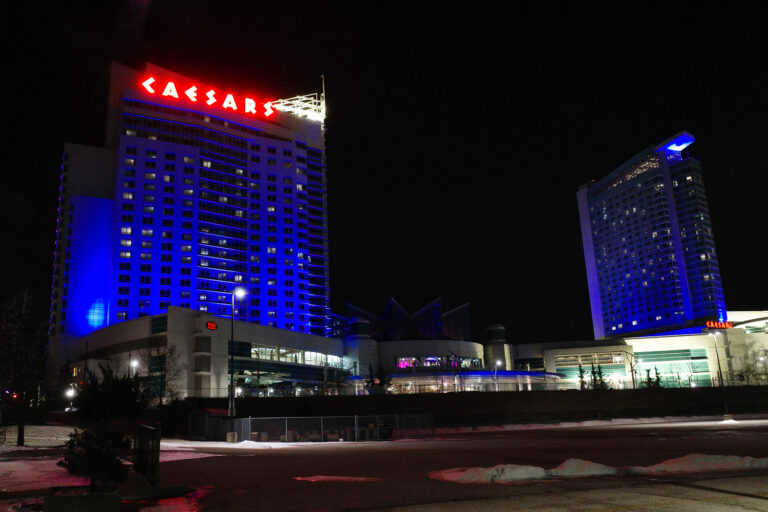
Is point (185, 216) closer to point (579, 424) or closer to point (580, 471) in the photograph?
point (579, 424)

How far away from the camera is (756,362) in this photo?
5059 inches

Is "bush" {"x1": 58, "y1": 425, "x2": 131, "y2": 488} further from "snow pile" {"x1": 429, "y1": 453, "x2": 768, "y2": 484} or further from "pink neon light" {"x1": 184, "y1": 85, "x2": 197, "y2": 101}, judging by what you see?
"pink neon light" {"x1": 184, "y1": 85, "x2": 197, "y2": 101}

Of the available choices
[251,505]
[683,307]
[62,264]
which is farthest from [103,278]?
[683,307]

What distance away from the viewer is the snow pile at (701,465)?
56.7 feet

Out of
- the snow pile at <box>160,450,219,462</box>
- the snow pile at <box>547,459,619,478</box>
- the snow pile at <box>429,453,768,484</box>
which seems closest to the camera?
the snow pile at <box>429,453,768,484</box>

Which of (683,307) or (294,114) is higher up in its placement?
(294,114)

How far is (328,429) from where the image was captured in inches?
1732

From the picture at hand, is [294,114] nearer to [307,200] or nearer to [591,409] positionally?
[307,200]

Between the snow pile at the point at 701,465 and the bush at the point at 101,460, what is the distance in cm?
1437

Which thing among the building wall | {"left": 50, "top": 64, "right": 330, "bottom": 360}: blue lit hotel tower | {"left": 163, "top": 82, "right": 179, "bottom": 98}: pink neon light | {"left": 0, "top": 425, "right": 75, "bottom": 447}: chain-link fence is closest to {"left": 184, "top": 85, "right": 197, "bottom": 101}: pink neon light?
{"left": 50, "top": 64, "right": 330, "bottom": 360}: blue lit hotel tower

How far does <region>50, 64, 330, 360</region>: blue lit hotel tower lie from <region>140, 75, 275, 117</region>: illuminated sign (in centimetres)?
29

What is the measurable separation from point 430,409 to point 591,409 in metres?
19.9

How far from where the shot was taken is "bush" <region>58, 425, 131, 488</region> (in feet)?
47.1

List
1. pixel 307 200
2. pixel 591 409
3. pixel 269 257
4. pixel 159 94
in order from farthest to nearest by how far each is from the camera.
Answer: pixel 307 200
pixel 269 257
pixel 159 94
pixel 591 409
